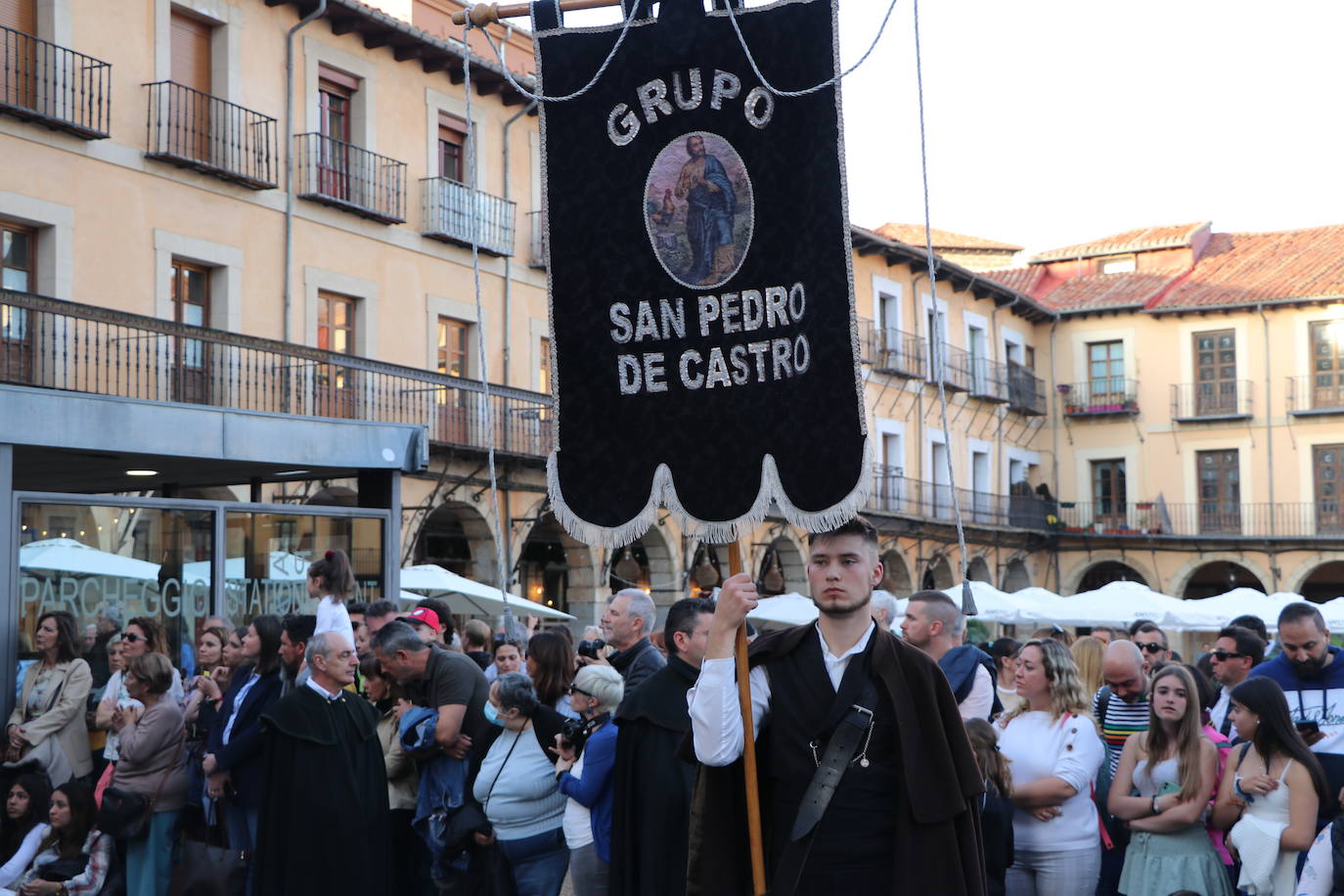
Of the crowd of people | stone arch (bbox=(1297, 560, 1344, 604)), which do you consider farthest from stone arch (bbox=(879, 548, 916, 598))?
the crowd of people

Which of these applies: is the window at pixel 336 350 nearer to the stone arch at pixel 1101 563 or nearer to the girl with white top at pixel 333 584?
the girl with white top at pixel 333 584

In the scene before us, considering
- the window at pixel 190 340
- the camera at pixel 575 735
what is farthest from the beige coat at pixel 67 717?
the window at pixel 190 340

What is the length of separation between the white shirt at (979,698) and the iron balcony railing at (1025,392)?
34.4 m

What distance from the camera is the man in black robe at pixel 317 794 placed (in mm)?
6938

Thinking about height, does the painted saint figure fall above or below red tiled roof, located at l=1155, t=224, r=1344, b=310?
below

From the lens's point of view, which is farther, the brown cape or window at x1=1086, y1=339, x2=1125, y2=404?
window at x1=1086, y1=339, x2=1125, y2=404

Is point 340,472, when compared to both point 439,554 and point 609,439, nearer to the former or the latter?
point 609,439

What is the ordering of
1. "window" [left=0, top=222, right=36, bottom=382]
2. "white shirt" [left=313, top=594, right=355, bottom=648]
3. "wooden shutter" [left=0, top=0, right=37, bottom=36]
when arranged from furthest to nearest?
1. "wooden shutter" [left=0, top=0, right=37, bottom=36]
2. "window" [left=0, top=222, right=36, bottom=382]
3. "white shirt" [left=313, top=594, right=355, bottom=648]

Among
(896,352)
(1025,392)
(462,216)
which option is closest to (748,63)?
(462,216)

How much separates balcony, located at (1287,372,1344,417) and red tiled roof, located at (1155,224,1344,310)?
6.80 feet

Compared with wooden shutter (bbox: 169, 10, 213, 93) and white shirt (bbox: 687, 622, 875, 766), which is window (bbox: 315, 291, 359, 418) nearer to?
wooden shutter (bbox: 169, 10, 213, 93)

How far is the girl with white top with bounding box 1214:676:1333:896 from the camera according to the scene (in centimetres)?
601

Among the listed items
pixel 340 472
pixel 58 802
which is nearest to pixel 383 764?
pixel 58 802

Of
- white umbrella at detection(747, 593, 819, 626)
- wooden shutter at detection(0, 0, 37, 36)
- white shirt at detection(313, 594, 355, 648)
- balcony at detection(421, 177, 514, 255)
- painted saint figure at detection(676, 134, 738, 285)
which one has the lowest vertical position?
white umbrella at detection(747, 593, 819, 626)
